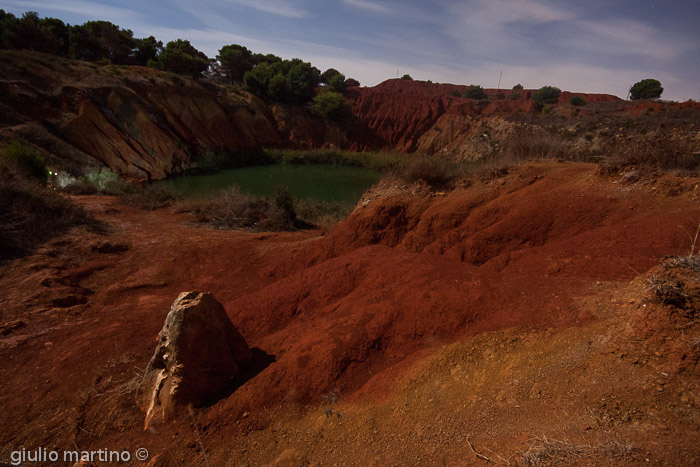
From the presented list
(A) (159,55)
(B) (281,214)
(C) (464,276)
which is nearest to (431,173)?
(C) (464,276)

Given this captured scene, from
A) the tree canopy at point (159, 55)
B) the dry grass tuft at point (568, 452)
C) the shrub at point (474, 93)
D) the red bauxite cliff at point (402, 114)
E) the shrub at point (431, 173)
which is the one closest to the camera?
the dry grass tuft at point (568, 452)

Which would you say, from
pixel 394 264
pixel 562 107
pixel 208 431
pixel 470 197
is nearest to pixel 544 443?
pixel 208 431

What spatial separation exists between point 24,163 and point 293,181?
17294 millimetres

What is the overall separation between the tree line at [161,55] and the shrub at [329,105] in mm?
2280

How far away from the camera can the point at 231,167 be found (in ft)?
103

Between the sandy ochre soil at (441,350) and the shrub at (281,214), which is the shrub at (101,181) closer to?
the shrub at (281,214)

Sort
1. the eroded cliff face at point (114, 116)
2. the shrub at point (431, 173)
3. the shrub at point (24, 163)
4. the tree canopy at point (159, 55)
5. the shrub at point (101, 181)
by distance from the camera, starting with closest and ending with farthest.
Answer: the shrub at point (431, 173)
the shrub at point (24, 163)
the shrub at point (101, 181)
the eroded cliff face at point (114, 116)
the tree canopy at point (159, 55)

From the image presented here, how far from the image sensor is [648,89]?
43.2m

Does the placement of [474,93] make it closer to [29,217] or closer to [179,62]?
[179,62]

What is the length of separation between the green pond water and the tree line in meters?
13.5

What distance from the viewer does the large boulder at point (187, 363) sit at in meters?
3.34

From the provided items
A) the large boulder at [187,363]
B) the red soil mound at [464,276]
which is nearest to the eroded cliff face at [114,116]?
the large boulder at [187,363]

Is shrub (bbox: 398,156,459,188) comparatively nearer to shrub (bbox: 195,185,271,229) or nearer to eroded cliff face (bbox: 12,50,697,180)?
eroded cliff face (bbox: 12,50,697,180)

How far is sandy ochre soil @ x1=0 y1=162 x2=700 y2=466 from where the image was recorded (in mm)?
2109
